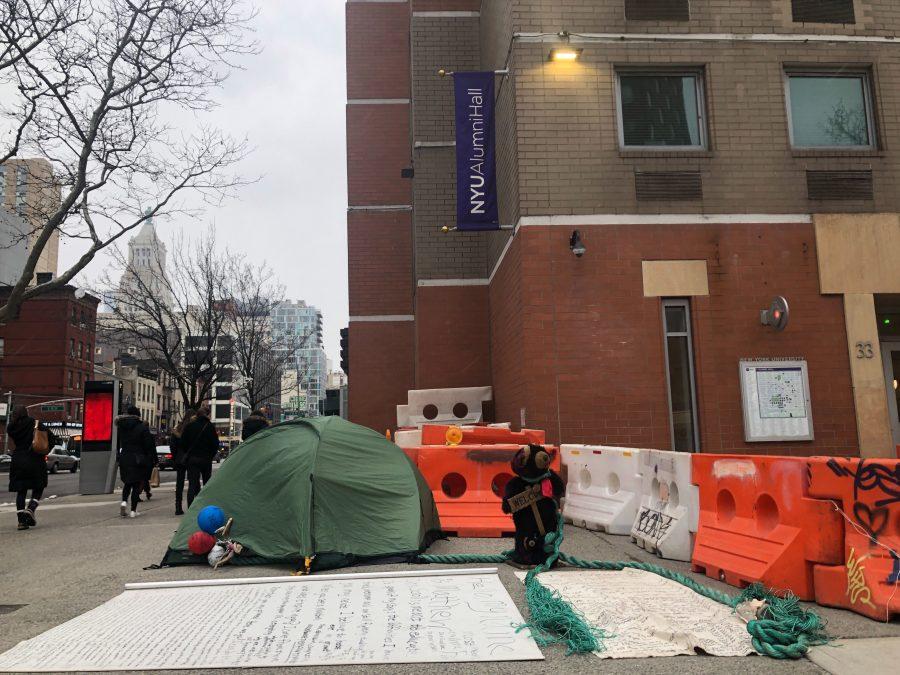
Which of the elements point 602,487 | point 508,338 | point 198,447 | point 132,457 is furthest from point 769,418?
point 132,457

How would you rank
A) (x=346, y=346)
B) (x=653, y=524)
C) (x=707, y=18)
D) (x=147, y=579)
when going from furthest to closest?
(x=346, y=346) → (x=707, y=18) → (x=653, y=524) → (x=147, y=579)

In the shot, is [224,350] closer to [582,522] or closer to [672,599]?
[582,522]

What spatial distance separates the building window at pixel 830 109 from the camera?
37.4ft

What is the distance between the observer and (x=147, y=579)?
20.4ft

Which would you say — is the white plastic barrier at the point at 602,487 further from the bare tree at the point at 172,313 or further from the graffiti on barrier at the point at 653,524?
the bare tree at the point at 172,313

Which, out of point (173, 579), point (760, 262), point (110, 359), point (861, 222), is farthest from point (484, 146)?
point (110, 359)

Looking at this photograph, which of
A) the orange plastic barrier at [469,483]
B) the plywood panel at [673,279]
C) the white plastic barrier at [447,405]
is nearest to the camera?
the orange plastic barrier at [469,483]

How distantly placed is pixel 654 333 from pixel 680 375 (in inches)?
30.9

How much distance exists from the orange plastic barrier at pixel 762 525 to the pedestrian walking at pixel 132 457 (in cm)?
884

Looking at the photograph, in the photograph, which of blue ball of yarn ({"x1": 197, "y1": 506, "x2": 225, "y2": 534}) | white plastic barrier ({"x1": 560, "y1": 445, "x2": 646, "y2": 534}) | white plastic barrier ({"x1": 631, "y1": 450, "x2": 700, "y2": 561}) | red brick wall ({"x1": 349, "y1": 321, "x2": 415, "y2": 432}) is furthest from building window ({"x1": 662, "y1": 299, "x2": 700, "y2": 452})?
red brick wall ({"x1": 349, "y1": 321, "x2": 415, "y2": 432})

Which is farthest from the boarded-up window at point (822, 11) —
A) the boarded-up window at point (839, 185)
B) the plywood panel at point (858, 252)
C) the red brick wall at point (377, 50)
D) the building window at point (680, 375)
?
the red brick wall at point (377, 50)

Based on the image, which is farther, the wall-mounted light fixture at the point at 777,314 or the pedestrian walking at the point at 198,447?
the pedestrian walking at the point at 198,447

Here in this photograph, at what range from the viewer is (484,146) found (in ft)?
40.9

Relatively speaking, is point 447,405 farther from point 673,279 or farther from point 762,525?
point 762,525
